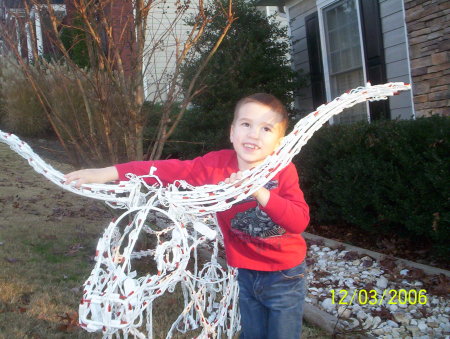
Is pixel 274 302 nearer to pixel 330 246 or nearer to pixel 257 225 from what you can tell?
pixel 257 225

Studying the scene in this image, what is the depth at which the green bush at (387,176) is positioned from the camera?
375cm

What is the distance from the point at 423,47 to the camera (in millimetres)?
5539

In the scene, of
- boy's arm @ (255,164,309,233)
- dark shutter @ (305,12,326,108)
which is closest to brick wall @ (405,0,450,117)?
dark shutter @ (305,12,326,108)

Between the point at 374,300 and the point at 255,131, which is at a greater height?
the point at 255,131

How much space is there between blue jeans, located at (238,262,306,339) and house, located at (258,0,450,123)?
9.00 feet

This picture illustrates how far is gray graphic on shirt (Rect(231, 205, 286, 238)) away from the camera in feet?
7.59

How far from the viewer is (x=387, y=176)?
4242mm

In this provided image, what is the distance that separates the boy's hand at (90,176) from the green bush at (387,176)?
8.37ft

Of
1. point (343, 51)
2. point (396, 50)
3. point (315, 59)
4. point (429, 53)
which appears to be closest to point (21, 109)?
point (315, 59)

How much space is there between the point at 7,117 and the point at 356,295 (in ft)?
34.8

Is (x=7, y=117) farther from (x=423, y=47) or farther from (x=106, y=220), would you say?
(x=423, y=47)

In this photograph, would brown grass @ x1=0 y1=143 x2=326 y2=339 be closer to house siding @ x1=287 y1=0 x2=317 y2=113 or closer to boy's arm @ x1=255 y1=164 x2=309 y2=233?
boy's arm @ x1=255 y1=164 x2=309 y2=233

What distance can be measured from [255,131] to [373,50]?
515 centimetres

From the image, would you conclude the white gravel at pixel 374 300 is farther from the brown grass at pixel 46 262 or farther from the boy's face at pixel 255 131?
the boy's face at pixel 255 131
